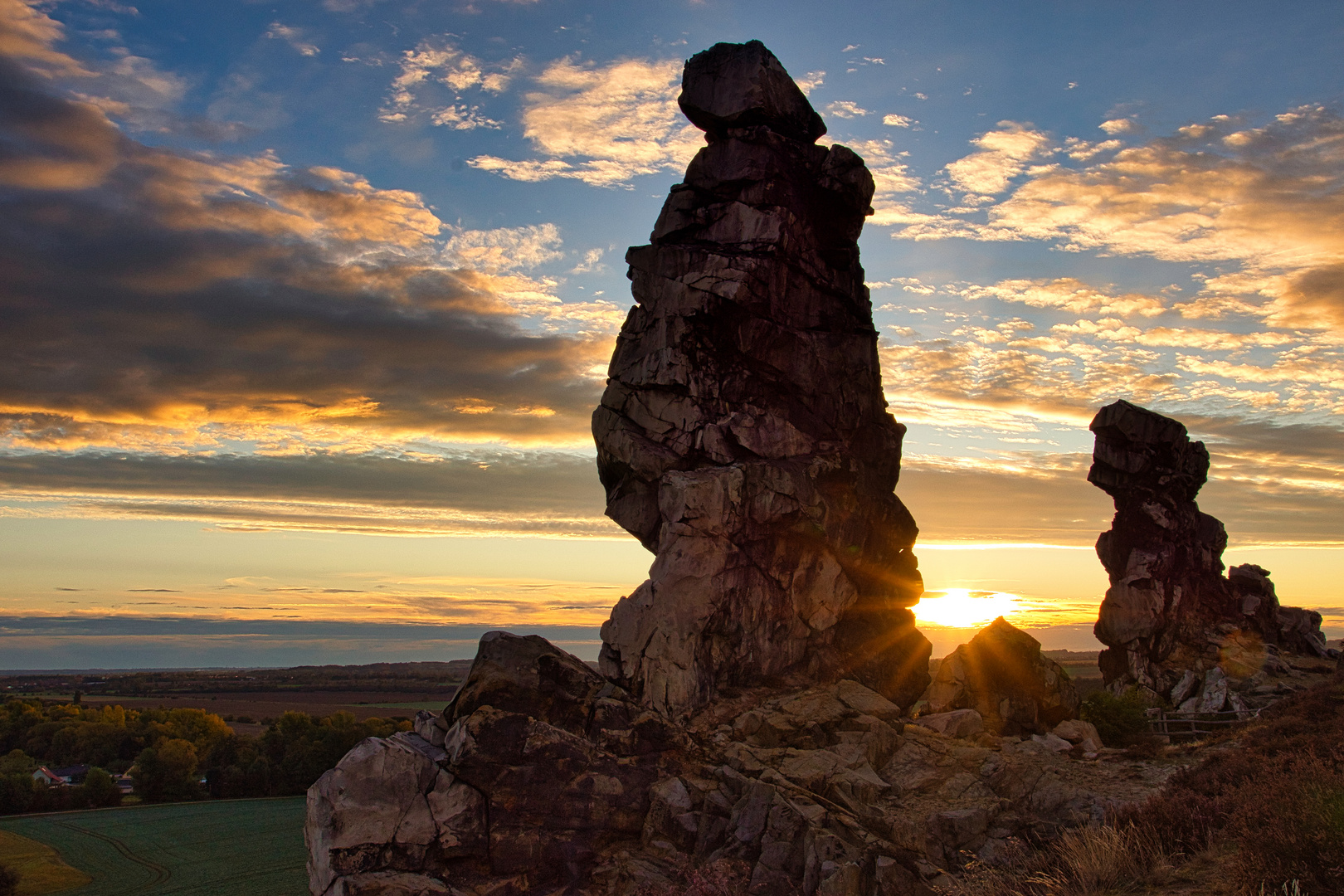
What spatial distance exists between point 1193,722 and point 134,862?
55.5 metres

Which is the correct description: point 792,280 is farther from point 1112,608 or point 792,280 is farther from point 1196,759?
point 1112,608

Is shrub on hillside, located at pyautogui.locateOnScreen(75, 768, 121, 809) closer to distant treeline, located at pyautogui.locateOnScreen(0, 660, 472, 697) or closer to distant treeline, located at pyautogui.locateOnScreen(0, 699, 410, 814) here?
distant treeline, located at pyautogui.locateOnScreen(0, 699, 410, 814)

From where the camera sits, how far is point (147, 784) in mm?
67000

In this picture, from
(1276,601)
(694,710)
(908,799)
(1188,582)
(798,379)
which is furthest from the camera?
(1276,601)

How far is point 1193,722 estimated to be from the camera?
41.0m

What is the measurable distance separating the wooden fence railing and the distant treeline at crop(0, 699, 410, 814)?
4987cm

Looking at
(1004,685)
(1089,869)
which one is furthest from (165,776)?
(1089,869)

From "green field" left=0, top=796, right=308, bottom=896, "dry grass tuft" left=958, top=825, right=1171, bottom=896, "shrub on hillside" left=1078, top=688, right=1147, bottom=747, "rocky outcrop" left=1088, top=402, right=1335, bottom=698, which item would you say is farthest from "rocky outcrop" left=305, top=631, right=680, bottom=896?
"rocky outcrop" left=1088, top=402, right=1335, bottom=698

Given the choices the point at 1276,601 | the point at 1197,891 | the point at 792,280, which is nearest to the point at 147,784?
the point at 792,280

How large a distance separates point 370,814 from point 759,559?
1789 centimetres

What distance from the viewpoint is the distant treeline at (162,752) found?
207 ft

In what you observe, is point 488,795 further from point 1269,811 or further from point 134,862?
point 134,862

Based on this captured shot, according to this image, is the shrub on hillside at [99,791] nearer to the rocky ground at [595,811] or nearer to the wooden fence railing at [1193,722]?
the rocky ground at [595,811]

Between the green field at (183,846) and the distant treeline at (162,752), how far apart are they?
291cm
